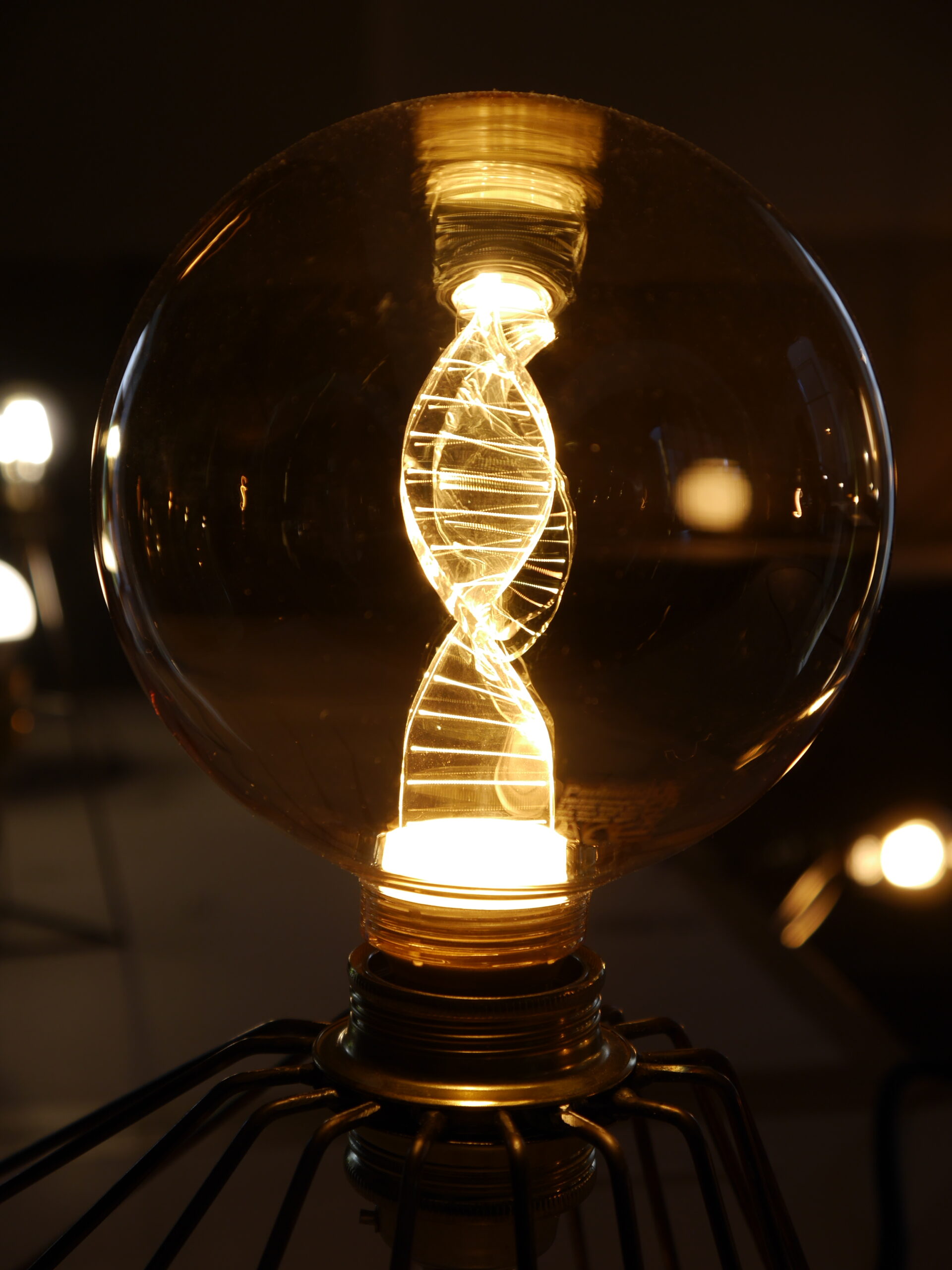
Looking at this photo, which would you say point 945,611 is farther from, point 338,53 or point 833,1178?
point 338,53

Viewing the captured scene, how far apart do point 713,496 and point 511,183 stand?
10 centimetres

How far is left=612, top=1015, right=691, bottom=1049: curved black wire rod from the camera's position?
1.16ft

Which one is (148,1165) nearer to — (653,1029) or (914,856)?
(653,1029)

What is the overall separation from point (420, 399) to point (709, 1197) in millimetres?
217

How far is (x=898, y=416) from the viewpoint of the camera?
1845mm

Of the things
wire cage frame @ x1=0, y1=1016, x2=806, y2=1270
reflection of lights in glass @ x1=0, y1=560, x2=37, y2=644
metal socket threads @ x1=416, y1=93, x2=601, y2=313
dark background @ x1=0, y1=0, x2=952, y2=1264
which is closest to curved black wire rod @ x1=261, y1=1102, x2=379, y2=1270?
wire cage frame @ x1=0, y1=1016, x2=806, y2=1270

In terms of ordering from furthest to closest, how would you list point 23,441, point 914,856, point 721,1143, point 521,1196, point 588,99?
point 588,99 < point 23,441 < point 914,856 < point 721,1143 < point 521,1196

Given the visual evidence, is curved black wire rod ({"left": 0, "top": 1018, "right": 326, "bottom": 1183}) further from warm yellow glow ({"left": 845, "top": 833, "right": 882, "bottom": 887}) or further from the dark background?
the dark background

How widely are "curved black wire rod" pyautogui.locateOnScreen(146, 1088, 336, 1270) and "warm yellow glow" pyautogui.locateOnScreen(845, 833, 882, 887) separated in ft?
2.30

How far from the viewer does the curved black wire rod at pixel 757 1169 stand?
279 millimetres

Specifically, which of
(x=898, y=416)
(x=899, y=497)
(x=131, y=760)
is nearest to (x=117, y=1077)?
(x=131, y=760)

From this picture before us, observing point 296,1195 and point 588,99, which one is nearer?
point 296,1195

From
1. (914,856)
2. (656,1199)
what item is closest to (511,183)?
(656,1199)

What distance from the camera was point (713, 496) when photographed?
313 mm
